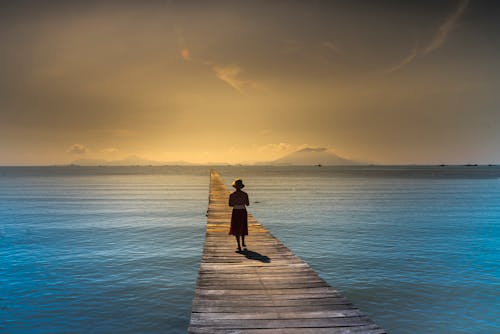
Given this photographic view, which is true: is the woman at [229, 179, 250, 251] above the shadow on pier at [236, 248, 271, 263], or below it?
above

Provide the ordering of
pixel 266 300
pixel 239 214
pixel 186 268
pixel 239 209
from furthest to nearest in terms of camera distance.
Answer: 1. pixel 186 268
2. pixel 239 214
3. pixel 239 209
4. pixel 266 300

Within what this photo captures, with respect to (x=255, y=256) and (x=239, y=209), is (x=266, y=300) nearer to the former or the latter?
(x=255, y=256)

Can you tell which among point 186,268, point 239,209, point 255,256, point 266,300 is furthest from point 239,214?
point 186,268

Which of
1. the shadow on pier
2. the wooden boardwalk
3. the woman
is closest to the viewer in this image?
the wooden boardwalk

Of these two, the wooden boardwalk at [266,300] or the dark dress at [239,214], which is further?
the dark dress at [239,214]

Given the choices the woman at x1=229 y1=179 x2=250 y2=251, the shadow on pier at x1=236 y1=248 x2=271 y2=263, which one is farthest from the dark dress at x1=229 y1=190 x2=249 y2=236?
the shadow on pier at x1=236 y1=248 x2=271 y2=263

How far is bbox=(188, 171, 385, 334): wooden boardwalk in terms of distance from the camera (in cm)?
665

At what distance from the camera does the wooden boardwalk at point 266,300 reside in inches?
262

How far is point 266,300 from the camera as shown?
7.97 meters

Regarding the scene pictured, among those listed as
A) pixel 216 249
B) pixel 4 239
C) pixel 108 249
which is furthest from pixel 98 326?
pixel 4 239

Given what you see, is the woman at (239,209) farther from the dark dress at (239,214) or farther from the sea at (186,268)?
the sea at (186,268)

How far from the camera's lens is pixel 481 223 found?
31.1 m

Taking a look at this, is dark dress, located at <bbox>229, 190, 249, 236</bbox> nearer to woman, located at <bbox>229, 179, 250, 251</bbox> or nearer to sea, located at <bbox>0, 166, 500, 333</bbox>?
woman, located at <bbox>229, 179, 250, 251</bbox>

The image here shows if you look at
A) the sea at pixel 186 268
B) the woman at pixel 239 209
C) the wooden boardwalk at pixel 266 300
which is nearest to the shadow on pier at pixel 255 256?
the wooden boardwalk at pixel 266 300
